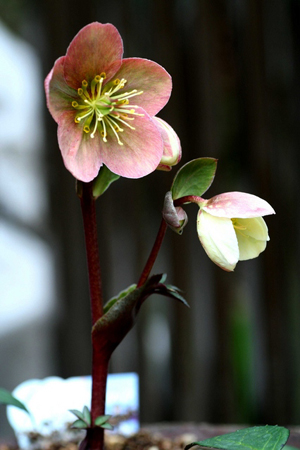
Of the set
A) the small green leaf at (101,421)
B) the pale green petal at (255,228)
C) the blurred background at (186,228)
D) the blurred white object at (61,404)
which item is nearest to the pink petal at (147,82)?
the pale green petal at (255,228)

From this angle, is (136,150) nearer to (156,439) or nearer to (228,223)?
(228,223)

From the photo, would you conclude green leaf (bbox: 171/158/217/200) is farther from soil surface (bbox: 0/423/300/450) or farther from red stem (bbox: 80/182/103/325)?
soil surface (bbox: 0/423/300/450)


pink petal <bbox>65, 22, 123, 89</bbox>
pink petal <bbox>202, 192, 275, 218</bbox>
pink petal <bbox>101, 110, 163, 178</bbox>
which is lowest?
pink petal <bbox>202, 192, 275, 218</bbox>

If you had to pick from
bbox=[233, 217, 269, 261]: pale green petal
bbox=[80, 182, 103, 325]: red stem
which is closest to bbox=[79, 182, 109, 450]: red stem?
bbox=[80, 182, 103, 325]: red stem

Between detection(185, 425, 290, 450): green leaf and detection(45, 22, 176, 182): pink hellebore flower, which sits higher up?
detection(45, 22, 176, 182): pink hellebore flower

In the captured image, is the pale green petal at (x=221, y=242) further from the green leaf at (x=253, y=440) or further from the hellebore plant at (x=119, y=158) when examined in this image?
the green leaf at (x=253, y=440)

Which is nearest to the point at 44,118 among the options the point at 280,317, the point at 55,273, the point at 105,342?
the point at 55,273
